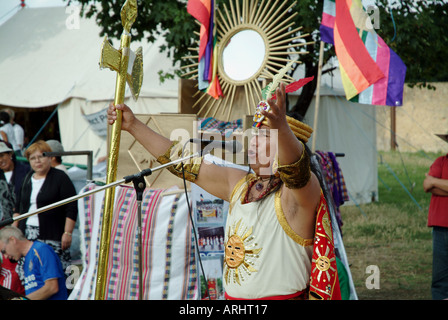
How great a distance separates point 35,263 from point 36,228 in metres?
0.99

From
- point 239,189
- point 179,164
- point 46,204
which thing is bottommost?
point 46,204

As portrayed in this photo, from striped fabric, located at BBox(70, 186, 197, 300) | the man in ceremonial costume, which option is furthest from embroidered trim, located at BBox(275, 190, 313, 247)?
striped fabric, located at BBox(70, 186, 197, 300)

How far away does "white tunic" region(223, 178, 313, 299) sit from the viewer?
232cm

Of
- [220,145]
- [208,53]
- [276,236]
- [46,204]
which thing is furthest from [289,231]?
[46,204]

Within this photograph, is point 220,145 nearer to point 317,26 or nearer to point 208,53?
point 208,53

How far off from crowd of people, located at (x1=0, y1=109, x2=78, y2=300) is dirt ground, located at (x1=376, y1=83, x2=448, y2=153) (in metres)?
15.1

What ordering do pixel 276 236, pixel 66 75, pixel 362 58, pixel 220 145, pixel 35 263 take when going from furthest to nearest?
pixel 66 75 < pixel 362 58 < pixel 35 263 < pixel 220 145 < pixel 276 236

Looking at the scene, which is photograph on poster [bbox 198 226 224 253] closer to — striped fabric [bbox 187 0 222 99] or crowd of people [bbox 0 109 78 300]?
crowd of people [bbox 0 109 78 300]

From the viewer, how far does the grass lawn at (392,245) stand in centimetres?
580

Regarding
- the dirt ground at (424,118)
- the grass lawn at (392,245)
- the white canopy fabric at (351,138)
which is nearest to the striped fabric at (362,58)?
the grass lawn at (392,245)

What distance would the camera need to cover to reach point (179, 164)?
260 cm

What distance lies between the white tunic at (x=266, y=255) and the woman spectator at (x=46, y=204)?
9.46 ft

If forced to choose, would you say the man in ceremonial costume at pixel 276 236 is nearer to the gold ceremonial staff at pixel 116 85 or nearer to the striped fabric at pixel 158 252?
the gold ceremonial staff at pixel 116 85

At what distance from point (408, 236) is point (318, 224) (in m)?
6.23
